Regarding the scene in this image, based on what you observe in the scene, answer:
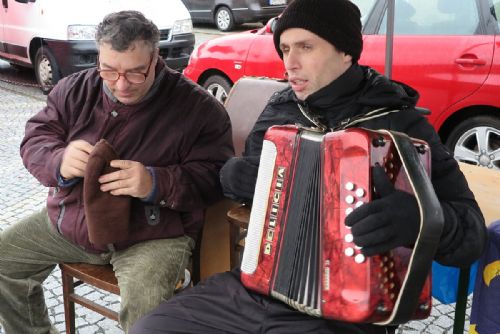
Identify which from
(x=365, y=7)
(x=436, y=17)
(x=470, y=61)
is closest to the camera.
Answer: (x=470, y=61)

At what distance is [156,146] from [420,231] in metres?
1.12

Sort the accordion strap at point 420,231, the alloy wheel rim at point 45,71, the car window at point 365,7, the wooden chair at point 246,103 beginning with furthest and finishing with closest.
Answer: the alloy wheel rim at point 45,71
the car window at point 365,7
the wooden chair at point 246,103
the accordion strap at point 420,231

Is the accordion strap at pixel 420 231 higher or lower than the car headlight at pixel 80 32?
lower

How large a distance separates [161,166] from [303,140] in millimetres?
722


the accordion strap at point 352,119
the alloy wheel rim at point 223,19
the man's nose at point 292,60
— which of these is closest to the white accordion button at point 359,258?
the accordion strap at point 352,119

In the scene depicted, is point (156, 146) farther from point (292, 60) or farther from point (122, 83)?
point (292, 60)

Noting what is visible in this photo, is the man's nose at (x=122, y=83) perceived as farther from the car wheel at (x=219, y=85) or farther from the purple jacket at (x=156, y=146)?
the car wheel at (x=219, y=85)

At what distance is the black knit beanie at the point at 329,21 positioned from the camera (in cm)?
183

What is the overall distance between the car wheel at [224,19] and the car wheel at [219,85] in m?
7.60

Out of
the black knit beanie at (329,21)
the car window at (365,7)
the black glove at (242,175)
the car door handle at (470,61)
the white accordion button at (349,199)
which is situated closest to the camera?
the white accordion button at (349,199)

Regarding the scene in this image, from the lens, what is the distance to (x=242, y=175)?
6.35ft

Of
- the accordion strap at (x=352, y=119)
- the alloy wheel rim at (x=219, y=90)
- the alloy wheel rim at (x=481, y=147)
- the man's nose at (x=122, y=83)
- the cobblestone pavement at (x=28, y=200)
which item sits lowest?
the cobblestone pavement at (x=28, y=200)

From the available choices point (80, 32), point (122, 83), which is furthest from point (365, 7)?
point (80, 32)

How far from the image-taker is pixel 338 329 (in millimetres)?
1671
